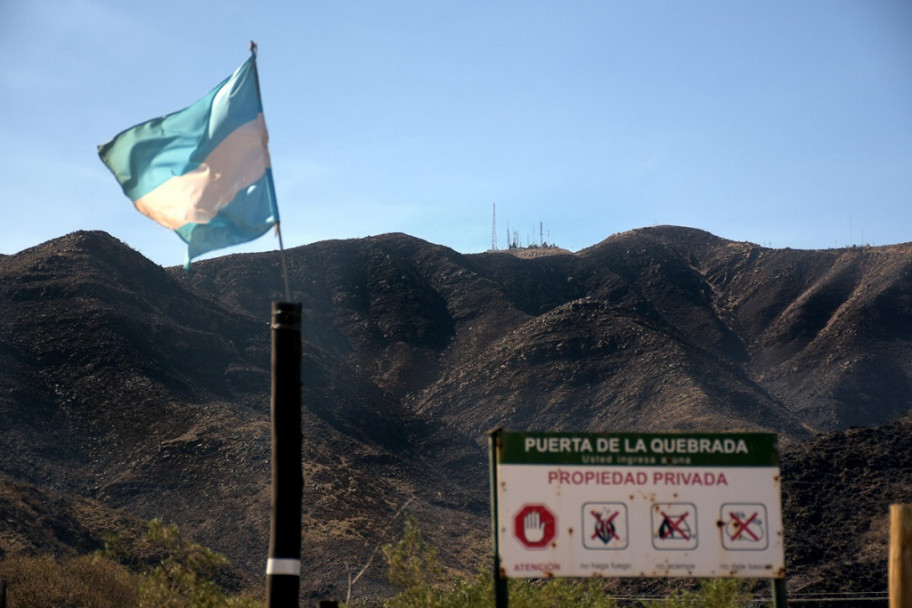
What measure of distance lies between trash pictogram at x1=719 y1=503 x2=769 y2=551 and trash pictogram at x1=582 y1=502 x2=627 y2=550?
0.76m

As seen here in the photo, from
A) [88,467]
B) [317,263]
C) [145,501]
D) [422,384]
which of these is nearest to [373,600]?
[145,501]

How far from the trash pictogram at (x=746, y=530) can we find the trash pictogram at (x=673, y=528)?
238 millimetres

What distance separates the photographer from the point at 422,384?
7425 centimetres

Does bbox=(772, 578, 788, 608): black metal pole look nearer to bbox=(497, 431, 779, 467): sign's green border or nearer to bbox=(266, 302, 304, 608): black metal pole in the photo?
bbox=(497, 431, 779, 467): sign's green border

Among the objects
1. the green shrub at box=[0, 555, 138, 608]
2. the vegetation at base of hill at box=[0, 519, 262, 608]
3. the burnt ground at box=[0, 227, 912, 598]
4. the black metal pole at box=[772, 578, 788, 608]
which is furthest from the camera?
the burnt ground at box=[0, 227, 912, 598]

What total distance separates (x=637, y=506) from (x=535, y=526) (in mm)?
791

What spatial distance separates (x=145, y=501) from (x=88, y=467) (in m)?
4.42

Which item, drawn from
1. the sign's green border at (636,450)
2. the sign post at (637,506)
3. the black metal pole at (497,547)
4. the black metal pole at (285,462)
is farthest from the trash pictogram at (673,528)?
the black metal pole at (285,462)

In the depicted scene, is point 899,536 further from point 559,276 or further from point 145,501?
point 559,276

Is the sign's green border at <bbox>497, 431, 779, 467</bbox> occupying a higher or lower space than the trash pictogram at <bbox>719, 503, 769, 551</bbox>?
higher

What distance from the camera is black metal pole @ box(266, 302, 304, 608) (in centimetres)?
761

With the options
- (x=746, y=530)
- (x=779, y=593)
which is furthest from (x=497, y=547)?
(x=779, y=593)

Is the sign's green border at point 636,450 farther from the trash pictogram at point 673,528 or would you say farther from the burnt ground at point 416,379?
the burnt ground at point 416,379

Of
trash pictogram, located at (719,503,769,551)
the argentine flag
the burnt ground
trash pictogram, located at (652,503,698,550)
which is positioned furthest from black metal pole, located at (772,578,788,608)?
the burnt ground
